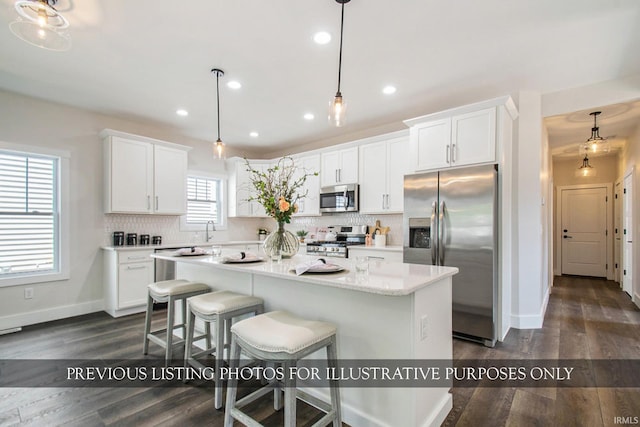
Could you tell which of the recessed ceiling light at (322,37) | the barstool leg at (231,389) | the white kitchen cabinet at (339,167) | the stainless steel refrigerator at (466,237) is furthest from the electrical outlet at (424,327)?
the white kitchen cabinet at (339,167)

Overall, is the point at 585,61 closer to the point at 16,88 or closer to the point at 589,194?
the point at 589,194

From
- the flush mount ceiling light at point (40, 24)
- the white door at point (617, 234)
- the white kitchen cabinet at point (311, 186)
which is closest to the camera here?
the flush mount ceiling light at point (40, 24)

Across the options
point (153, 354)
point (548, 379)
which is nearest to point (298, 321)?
point (153, 354)

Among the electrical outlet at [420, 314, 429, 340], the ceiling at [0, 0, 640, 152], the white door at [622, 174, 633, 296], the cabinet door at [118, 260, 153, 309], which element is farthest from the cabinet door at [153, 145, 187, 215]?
the white door at [622, 174, 633, 296]

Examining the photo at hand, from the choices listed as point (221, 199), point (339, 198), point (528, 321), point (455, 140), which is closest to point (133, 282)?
point (221, 199)

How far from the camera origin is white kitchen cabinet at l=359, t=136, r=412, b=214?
4215 millimetres

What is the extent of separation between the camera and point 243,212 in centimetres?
577

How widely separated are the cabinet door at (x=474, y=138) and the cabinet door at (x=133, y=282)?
164 inches

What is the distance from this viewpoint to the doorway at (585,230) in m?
6.67

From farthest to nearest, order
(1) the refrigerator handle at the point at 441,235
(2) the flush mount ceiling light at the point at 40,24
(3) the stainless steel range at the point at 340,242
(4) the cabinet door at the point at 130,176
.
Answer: (3) the stainless steel range at the point at 340,242
(4) the cabinet door at the point at 130,176
(1) the refrigerator handle at the point at 441,235
(2) the flush mount ceiling light at the point at 40,24

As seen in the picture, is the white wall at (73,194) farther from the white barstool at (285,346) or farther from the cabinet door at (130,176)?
the white barstool at (285,346)

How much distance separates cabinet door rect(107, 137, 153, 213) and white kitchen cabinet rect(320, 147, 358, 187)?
8.63ft

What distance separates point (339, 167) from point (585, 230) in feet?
20.1

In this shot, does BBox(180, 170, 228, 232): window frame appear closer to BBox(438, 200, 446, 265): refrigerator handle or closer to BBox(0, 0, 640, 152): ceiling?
BBox(0, 0, 640, 152): ceiling
